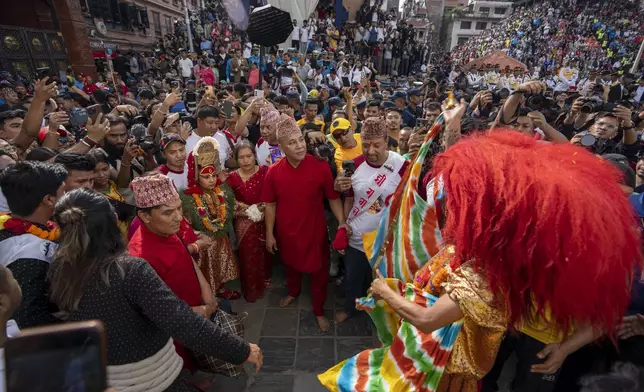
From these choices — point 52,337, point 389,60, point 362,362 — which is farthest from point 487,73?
point 52,337

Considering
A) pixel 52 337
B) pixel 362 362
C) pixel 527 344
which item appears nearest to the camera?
pixel 52 337

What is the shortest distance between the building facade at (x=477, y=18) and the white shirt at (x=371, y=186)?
197 feet

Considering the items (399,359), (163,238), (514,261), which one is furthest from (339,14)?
(514,261)

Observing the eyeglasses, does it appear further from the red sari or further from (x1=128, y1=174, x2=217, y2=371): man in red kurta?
(x1=128, y1=174, x2=217, y2=371): man in red kurta

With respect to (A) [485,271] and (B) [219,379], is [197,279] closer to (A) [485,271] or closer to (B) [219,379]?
(B) [219,379]

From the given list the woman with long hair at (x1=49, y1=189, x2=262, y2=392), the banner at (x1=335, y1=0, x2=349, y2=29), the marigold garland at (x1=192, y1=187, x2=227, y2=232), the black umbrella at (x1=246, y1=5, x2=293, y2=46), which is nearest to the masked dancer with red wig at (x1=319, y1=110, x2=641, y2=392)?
the woman with long hair at (x1=49, y1=189, x2=262, y2=392)

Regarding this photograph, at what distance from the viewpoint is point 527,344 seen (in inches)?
77.2

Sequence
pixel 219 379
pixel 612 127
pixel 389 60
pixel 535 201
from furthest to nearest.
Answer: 1. pixel 389 60
2. pixel 612 127
3. pixel 219 379
4. pixel 535 201

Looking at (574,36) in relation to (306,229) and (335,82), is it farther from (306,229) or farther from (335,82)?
(306,229)

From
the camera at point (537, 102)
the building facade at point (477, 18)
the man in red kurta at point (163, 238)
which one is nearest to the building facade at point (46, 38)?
the man in red kurta at point (163, 238)

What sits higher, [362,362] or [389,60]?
[389,60]

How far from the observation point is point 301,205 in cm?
326

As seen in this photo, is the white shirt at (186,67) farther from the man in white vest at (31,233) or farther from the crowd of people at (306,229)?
the man in white vest at (31,233)

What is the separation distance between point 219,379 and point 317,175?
6.36ft
